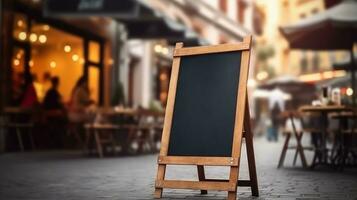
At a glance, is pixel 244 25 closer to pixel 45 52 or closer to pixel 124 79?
pixel 124 79

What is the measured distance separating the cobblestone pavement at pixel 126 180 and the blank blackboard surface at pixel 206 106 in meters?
0.58

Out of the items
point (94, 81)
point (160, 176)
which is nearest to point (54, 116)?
point (94, 81)

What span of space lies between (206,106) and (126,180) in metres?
2.12

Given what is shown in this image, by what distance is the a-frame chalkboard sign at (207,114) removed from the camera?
5.20 metres

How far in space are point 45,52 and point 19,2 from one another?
8.60 feet

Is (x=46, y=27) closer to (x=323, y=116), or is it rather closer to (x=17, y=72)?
(x=17, y=72)

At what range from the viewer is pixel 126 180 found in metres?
7.16

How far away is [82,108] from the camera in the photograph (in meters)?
14.1

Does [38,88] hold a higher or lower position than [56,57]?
lower

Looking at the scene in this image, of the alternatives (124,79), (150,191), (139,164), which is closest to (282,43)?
(124,79)

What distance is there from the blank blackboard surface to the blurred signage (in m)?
7.30

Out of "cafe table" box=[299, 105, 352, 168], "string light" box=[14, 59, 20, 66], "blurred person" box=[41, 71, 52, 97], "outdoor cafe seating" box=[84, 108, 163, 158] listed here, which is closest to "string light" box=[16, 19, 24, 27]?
"string light" box=[14, 59, 20, 66]

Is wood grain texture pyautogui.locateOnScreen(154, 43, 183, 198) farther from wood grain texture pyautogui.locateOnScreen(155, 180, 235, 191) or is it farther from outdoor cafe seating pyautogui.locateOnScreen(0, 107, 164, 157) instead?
outdoor cafe seating pyautogui.locateOnScreen(0, 107, 164, 157)

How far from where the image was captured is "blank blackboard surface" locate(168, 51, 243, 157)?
5.29 metres
